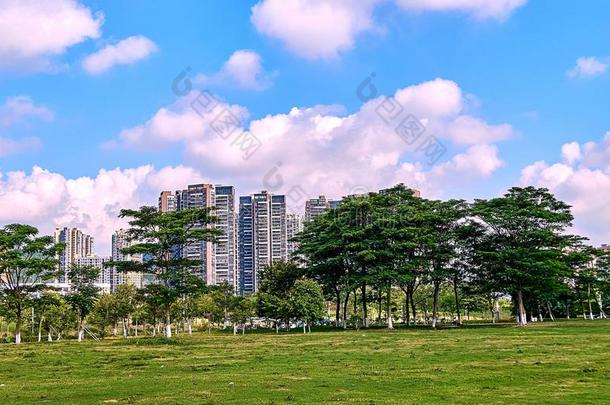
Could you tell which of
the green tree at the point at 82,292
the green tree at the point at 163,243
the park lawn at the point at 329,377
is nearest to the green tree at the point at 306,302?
the green tree at the point at 163,243

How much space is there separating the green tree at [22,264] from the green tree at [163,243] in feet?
19.6

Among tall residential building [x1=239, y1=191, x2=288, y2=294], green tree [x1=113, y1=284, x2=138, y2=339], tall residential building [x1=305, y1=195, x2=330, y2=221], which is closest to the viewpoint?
green tree [x1=113, y1=284, x2=138, y2=339]

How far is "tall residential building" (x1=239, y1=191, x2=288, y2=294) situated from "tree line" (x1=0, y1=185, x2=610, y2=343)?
41.6 meters

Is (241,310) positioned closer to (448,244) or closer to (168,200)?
(448,244)

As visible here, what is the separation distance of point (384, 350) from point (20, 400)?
17653 mm

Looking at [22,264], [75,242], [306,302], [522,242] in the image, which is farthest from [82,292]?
[75,242]

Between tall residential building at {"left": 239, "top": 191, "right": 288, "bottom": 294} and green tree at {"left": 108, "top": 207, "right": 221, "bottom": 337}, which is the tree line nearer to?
green tree at {"left": 108, "top": 207, "right": 221, "bottom": 337}

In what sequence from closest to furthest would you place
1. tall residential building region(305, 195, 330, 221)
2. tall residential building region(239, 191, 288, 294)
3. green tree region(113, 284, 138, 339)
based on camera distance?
green tree region(113, 284, 138, 339) < tall residential building region(305, 195, 330, 221) < tall residential building region(239, 191, 288, 294)

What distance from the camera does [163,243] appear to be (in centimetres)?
4788

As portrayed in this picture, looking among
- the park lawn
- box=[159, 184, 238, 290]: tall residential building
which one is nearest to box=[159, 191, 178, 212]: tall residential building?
box=[159, 184, 238, 290]: tall residential building

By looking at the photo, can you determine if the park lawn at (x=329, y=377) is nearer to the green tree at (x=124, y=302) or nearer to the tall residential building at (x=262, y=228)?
the green tree at (x=124, y=302)

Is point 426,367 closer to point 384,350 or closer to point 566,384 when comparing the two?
point 566,384

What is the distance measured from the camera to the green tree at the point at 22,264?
47250 mm

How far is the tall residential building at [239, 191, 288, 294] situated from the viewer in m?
110
